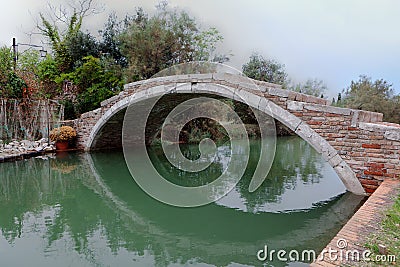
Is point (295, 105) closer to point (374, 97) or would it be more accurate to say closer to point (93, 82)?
point (93, 82)

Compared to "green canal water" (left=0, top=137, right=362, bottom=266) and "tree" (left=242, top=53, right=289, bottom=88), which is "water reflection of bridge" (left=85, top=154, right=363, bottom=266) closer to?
"green canal water" (left=0, top=137, right=362, bottom=266)

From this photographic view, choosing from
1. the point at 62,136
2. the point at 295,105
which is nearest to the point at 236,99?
the point at 295,105

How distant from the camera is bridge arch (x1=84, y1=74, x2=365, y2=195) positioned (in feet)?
17.2

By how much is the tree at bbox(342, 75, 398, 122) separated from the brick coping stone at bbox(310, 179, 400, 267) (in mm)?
15956

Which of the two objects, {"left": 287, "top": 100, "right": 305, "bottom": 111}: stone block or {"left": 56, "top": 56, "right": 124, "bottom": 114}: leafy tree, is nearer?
{"left": 287, "top": 100, "right": 305, "bottom": 111}: stone block

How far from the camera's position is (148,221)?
4344 mm

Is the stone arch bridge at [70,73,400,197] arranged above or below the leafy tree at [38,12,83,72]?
below

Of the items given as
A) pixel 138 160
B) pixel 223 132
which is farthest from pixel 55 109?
pixel 223 132

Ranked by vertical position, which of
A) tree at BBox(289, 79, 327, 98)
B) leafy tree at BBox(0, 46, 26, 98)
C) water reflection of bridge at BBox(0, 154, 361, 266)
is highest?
tree at BBox(289, 79, 327, 98)

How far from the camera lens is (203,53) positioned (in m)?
12.9

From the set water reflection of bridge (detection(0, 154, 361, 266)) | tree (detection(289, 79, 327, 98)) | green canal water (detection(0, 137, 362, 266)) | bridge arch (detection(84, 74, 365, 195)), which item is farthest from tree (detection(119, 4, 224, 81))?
tree (detection(289, 79, 327, 98))

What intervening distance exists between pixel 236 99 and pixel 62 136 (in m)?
6.17

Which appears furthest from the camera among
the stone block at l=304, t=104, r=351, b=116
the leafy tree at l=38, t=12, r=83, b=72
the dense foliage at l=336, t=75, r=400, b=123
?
the dense foliage at l=336, t=75, r=400, b=123

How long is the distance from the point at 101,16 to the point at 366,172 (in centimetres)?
1418
